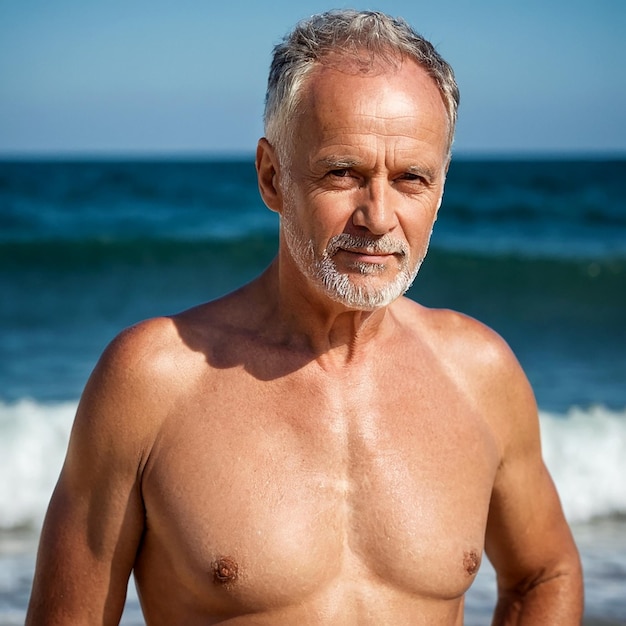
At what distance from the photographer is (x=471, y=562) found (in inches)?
89.4

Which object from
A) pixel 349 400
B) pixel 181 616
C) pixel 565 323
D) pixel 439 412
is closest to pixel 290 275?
pixel 349 400

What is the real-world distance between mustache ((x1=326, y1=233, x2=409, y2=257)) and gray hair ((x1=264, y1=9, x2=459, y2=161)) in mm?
240

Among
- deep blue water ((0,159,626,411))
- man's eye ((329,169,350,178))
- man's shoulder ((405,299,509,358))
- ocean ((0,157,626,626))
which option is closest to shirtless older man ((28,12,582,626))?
man's eye ((329,169,350,178))

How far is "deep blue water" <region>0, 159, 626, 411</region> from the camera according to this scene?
8828mm

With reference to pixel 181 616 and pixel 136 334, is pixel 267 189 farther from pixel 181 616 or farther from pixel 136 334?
pixel 181 616

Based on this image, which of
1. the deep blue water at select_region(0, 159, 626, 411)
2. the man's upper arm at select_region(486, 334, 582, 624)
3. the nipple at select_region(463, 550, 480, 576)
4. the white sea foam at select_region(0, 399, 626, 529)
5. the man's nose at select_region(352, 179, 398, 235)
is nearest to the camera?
the man's nose at select_region(352, 179, 398, 235)

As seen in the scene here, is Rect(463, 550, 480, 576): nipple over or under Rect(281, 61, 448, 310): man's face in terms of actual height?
under

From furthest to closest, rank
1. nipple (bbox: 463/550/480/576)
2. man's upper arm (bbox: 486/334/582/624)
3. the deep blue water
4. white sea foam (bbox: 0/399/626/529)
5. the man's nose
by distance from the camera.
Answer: the deep blue water
white sea foam (bbox: 0/399/626/529)
man's upper arm (bbox: 486/334/582/624)
nipple (bbox: 463/550/480/576)
the man's nose

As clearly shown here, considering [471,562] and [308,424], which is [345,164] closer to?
[308,424]

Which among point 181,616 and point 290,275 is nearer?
point 181,616

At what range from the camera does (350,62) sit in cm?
212

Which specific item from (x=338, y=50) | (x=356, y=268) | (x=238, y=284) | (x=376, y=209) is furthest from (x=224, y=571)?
(x=238, y=284)

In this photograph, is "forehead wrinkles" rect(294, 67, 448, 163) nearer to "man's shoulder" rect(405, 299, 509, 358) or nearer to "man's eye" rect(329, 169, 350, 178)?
"man's eye" rect(329, 169, 350, 178)

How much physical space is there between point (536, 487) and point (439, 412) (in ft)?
1.05
